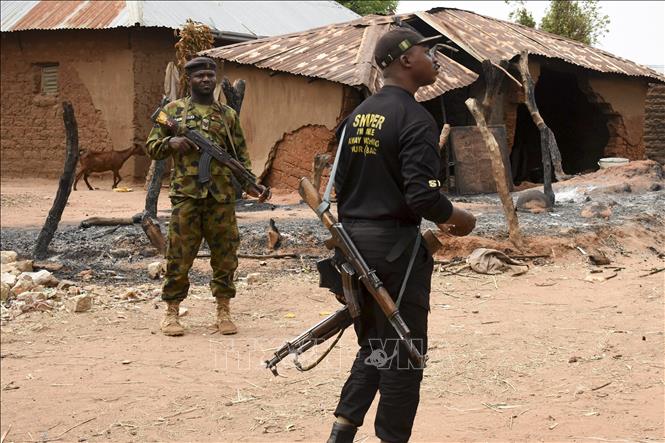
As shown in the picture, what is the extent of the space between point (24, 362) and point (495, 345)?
2941 millimetres

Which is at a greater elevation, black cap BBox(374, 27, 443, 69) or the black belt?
black cap BBox(374, 27, 443, 69)

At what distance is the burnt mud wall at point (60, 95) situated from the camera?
17.2m

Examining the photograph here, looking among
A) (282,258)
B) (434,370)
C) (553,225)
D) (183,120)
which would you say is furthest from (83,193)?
(434,370)

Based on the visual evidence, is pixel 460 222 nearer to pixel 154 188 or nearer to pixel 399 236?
pixel 399 236

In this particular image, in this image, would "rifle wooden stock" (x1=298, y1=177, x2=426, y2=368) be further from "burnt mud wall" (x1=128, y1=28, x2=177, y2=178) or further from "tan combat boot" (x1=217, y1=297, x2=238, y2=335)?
"burnt mud wall" (x1=128, y1=28, x2=177, y2=178)

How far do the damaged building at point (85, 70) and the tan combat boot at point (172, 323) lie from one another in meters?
11.4

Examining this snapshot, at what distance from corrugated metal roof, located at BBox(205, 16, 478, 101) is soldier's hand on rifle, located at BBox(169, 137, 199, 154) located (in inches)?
297

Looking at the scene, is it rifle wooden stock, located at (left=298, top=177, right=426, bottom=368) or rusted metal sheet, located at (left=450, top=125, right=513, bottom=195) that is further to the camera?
rusted metal sheet, located at (left=450, top=125, right=513, bottom=195)

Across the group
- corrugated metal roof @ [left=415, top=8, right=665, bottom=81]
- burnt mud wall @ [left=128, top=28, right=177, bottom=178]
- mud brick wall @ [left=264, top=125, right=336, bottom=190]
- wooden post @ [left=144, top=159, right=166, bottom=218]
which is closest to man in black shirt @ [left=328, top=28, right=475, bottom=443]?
wooden post @ [left=144, top=159, right=166, bottom=218]

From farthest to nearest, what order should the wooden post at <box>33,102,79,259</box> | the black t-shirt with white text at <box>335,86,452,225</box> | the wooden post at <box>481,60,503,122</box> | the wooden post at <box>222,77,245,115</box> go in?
the wooden post at <box>222,77,245,115</box> < the wooden post at <box>481,60,503,122</box> < the wooden post at <box>33,102,79,259</box> < the black t-shirt with white text at <box>335,86,452,225</box>

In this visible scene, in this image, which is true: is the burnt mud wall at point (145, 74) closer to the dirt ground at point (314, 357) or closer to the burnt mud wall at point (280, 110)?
the burnt mud wall at point (280, 110)

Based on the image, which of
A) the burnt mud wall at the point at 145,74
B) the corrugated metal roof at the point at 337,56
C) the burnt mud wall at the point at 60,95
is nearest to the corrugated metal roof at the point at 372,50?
the corrugated metal roof at the point at 337,56

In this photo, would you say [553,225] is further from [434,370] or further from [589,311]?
[434,370]

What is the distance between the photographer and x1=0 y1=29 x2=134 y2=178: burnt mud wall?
678 inches
